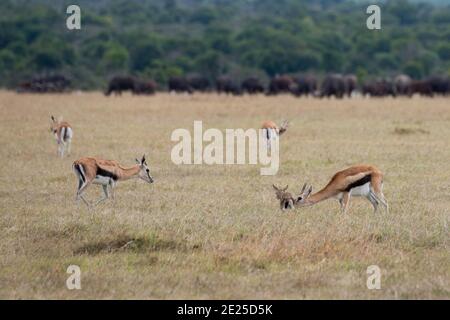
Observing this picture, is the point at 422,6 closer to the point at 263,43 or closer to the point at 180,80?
the point at 263,43

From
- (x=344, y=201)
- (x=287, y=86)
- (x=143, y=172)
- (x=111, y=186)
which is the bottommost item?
(x=344, y=201)

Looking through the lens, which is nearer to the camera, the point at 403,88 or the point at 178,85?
the point at 403,88

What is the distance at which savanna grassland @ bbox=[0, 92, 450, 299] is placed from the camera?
7719 millimetres

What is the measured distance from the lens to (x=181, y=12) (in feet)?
277

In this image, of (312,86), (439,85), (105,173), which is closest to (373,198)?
(105,173)

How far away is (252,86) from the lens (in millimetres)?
43750

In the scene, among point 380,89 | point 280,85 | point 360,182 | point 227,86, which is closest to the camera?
point 360,182

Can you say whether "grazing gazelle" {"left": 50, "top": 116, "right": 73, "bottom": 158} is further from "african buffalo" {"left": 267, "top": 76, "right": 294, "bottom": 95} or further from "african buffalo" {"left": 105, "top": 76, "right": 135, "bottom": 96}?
"african buffalo" {"left": 267, "top": 76, "right": 294, "bottom": 95}

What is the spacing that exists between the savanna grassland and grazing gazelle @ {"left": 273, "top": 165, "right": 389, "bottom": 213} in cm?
15

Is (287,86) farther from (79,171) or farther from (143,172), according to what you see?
(79,171)

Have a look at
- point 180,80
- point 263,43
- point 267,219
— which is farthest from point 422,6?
point 267,219

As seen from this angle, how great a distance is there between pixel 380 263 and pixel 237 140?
35.3 feet

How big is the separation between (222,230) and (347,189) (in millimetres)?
1673
